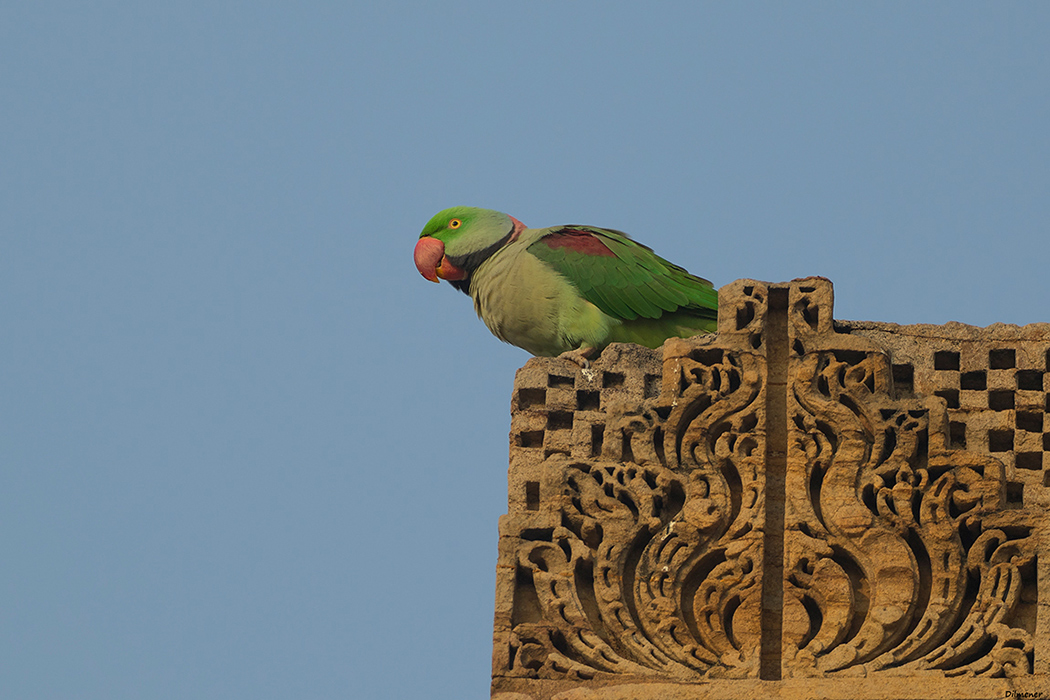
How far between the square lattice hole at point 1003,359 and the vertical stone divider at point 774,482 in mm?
1057

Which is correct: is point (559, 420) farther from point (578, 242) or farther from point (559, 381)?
point (578, 242)

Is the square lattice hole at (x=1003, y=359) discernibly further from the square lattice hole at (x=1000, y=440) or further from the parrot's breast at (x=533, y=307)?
the parrot's breast at (x=533, y=307)

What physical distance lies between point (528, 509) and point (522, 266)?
2.89 m

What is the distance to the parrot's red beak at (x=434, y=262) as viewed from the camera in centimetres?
1321

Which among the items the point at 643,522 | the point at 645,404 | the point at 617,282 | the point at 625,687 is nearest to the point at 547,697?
the point at 625,687

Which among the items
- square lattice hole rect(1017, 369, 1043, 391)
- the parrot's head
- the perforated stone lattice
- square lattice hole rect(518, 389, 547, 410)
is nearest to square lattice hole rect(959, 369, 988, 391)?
the perforated stone lattice

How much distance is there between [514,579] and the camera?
9734mm

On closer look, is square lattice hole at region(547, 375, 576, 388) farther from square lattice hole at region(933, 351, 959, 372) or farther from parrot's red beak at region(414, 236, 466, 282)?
parrot's red beak at region(414, 236, 466, 282)

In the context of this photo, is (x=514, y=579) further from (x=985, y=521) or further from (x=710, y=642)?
(x=985, y=521)

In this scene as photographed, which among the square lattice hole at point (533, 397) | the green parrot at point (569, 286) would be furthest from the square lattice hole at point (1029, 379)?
the square lattice hole at point (533, 397)

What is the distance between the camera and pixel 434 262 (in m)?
13.3

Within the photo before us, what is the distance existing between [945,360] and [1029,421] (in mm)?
540

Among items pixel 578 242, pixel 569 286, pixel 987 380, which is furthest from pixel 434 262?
pixel 987 380

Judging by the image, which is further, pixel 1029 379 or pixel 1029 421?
pixel 1029 379
